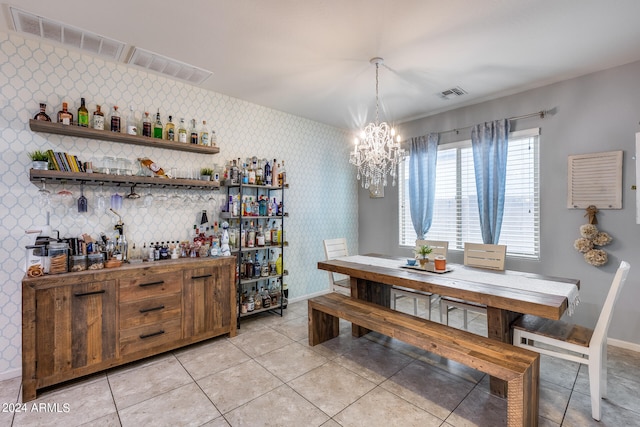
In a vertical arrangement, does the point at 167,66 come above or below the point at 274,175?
above

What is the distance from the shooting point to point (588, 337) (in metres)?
1.98

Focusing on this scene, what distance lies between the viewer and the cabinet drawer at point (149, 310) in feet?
8.23

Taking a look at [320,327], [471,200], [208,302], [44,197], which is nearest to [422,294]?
[320,327]

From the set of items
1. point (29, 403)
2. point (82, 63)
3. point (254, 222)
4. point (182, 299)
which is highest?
point (82, 63)

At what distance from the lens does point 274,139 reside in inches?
163

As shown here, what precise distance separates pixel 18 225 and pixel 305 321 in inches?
117

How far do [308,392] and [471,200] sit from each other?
3.28 m

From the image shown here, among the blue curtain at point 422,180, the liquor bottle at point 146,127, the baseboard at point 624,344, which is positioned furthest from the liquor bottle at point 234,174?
the baseboard at point 624,344

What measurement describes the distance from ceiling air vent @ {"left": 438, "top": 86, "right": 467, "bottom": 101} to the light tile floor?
3049mm

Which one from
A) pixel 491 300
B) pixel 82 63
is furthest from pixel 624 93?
pixel 82 63

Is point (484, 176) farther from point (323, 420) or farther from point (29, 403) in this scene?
point (29, 403)

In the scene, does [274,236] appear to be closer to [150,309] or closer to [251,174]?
[251,174]

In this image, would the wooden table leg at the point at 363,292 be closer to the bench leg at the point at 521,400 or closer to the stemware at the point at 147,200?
the bench leg at the point at 521,400

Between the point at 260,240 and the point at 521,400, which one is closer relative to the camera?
the point at 521,400
